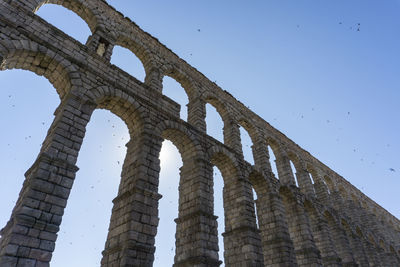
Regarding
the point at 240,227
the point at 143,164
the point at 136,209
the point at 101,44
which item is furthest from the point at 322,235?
the point at 101,44

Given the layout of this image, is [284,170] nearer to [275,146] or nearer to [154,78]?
[275,146]

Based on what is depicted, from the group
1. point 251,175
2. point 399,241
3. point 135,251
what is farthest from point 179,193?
point 399,241

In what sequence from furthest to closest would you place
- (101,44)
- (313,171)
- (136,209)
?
(313,171) → (101,44) → (136,209)

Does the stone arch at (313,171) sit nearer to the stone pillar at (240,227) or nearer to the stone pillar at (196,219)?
the stone pillar at (240,227)

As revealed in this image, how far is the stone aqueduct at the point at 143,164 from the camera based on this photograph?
770cm

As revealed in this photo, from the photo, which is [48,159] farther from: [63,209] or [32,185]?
[63,209]

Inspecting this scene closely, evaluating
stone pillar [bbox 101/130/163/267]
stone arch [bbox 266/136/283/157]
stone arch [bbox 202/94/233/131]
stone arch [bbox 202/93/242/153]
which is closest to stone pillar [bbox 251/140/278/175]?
stone arch [bbox 266/136/283/157]

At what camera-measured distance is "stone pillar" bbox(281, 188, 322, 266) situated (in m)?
15.7

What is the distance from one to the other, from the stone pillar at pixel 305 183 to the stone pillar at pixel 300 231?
289 centimetres

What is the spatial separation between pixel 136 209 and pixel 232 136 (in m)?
9.44

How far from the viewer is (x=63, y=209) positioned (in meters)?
7.45

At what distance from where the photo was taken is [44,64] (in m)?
10.2

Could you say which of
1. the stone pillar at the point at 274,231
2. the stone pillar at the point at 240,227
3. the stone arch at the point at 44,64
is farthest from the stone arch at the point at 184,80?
the stone arch at the point at 44,64

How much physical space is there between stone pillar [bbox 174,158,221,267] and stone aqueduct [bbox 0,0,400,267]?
44 millimetres
